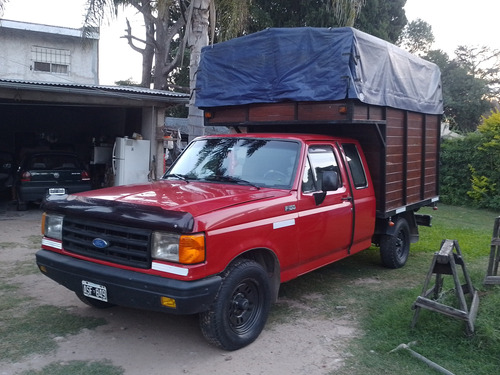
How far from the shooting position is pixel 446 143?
16.4m

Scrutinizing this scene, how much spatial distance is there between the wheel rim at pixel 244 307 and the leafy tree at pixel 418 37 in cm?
3774

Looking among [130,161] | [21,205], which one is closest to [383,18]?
[130,161]

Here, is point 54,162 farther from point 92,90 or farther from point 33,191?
point 92,90

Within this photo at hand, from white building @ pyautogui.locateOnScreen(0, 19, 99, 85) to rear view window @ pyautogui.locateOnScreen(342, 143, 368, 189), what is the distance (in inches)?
561

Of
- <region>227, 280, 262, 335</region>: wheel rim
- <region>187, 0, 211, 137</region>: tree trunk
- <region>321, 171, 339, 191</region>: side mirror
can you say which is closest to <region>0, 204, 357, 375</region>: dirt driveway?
<region>227, 280, 262, 335</region>: wheel rim

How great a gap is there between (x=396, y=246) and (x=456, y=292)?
2649 mm

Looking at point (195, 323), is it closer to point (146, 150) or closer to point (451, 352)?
point (451, 352)

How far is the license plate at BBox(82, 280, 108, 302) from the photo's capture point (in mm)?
4086

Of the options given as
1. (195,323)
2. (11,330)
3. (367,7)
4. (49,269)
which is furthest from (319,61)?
(367,7)

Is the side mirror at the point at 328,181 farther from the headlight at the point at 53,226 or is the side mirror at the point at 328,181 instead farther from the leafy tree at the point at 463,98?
the leafy tree at the point at 463,98

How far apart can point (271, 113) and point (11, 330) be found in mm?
3911

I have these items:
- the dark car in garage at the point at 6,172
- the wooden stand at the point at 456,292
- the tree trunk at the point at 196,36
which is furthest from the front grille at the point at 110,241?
the dark car in garage at the point at 6,172

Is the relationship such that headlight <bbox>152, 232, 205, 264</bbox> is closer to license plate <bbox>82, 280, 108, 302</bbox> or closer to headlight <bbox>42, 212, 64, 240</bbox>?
license plate <bbox>82, 280, 108, 302</bbox>

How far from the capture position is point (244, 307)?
4387mm
